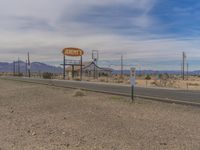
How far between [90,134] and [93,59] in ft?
286

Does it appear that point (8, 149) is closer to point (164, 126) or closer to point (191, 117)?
point (164, 126)

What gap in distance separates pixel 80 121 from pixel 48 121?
3.65 feet

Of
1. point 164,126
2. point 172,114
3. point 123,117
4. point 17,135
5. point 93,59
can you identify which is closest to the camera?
point 17,135

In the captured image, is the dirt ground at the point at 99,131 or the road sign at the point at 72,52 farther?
the road sign at the point at 72,52

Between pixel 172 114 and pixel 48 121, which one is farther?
pixel 172 114

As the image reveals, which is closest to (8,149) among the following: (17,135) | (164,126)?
(17,135)

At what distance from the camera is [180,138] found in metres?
8.88

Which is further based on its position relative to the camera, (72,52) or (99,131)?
(72,52)

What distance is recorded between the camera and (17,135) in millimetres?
9453

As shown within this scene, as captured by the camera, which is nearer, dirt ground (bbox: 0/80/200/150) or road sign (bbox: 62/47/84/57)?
dirt ground (bbox: 0/80/200/150)

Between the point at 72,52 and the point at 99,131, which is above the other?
the point at 72,52

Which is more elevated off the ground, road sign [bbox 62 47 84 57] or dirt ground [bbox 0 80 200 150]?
road sign [bbox 62 47 84 57]

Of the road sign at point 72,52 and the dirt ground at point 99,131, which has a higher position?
the road sign at point 72,52

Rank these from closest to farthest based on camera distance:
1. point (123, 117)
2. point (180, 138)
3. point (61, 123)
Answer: point (180, 138) < point (61, 123) < point (123, 117)
